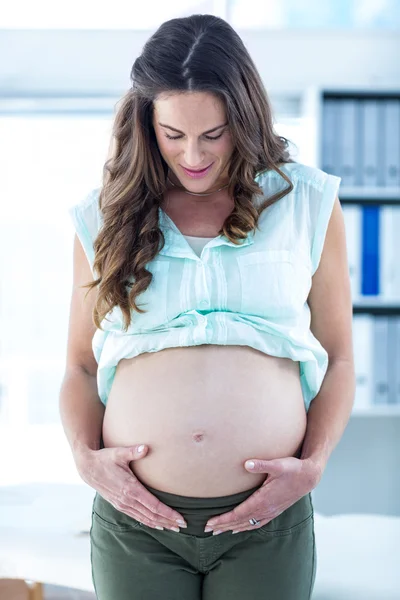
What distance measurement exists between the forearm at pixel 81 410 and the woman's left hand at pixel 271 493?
0.27m

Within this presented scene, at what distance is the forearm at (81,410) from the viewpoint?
1.26 m

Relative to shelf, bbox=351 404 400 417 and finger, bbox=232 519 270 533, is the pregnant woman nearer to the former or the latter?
finger, bbox=232 519 270 533

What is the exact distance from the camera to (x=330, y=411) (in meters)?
1.25

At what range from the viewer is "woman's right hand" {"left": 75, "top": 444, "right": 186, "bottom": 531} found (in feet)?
3.67

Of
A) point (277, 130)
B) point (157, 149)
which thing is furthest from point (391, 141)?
point (157, 149)

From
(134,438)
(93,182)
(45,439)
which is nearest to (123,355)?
(134,438)

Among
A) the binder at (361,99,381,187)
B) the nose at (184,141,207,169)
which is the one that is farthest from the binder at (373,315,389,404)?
the nose at (184,141,207,169)

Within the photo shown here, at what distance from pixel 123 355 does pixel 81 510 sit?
1.13 meters

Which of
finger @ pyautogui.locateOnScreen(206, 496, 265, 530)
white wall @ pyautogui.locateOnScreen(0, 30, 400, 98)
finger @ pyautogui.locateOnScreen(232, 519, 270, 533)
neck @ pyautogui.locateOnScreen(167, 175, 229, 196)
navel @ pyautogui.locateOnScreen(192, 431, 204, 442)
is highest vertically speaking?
white wall @ pyautogui.locateOnScreen(0, 30, 400, 98)

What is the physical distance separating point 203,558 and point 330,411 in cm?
32

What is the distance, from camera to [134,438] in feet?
3.93

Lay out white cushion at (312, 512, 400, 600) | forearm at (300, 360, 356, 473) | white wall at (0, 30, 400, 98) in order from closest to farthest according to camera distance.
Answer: forearm at (300, 360, 356, 473) → white cushion at (312, 512, 400, 600) → white wall at (0, 30, 400, 98)

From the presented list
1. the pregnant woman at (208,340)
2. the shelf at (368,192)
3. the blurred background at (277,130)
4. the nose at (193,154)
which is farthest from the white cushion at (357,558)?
the shelf at (368,192)

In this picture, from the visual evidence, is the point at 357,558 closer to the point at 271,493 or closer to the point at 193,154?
the point at 271,493
